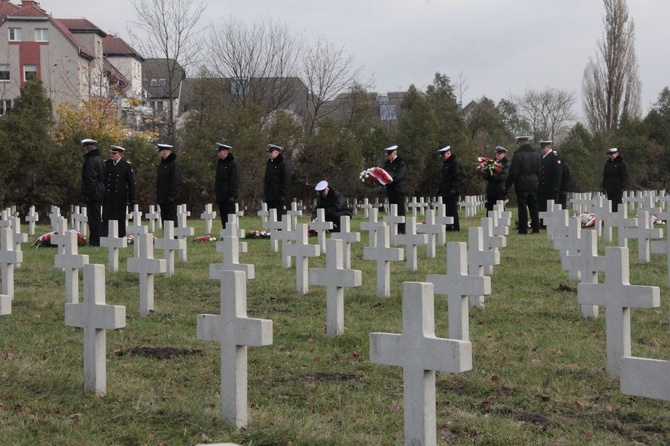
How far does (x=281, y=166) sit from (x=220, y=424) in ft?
46.8

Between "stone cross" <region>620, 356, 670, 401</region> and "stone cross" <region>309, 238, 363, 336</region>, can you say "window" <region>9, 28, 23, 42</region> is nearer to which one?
"stone cross" <region>309, 238, 363, 336</region>

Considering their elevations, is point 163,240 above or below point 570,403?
above

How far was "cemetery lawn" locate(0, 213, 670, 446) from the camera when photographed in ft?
20.1

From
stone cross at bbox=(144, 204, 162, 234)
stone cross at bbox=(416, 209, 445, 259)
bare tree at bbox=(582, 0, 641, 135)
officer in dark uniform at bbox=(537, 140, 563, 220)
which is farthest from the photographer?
bare tree at bbox=(582, 0, 641, 135)

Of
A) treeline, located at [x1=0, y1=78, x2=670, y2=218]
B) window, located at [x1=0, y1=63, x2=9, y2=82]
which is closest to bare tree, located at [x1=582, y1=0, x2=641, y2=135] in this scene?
treeline, located at [x1=0, y1=78, x2=670, y2=218]

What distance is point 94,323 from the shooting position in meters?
6.98

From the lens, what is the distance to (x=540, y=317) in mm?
10125

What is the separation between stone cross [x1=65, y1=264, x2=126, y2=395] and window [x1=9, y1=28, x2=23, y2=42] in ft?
204

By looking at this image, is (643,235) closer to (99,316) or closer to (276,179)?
(276,179)

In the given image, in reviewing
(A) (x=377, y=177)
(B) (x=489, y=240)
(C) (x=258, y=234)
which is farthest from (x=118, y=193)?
(B) (x=489, y=240)

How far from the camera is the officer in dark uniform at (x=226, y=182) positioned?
19.6 metres

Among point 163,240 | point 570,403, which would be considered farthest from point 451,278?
point 163,240

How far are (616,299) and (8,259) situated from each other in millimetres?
6975

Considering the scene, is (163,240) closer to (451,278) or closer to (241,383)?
(451,278)
